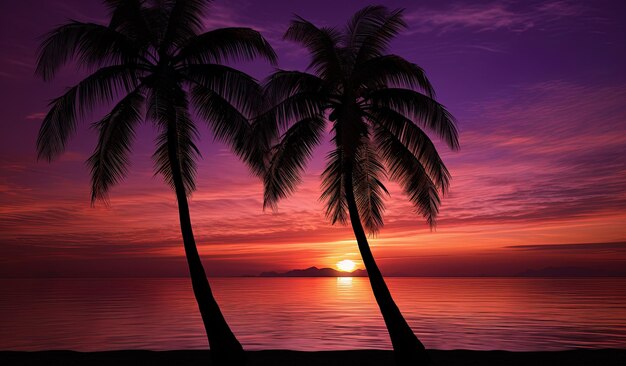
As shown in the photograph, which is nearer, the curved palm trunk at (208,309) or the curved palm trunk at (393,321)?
the curved palm trunk at (208,309)

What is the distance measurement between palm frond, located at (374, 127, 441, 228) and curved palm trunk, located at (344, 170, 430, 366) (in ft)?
5.83

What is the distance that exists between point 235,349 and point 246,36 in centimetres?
948

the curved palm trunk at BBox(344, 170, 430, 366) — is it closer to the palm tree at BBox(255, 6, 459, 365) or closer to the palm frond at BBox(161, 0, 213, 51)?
the palm tree at BBox(255, 6, 459, 365)

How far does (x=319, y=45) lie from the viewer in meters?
18.1

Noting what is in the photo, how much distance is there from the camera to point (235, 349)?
16.9m

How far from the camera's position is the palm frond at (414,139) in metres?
17.8

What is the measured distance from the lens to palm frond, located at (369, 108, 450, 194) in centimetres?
1783
